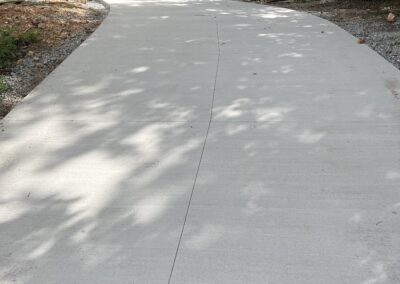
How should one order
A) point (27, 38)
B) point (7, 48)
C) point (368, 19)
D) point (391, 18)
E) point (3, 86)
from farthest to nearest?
point (368, 19) → point (391, 18) → point (27, 38) → point (7, 48) → point (3, 86)

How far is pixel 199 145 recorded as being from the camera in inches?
185

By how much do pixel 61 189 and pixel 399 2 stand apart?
1004cm

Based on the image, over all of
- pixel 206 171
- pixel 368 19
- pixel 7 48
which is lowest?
pixel 206 171

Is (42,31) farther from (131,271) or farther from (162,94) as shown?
(131,271)

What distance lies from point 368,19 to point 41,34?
651 centimetres

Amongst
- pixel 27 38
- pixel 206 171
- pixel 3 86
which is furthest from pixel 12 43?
pixel 206 171

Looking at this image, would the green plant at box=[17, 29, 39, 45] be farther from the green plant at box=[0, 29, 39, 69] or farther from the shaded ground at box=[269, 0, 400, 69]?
the shaded ground at box=[269, 0, 400, 69]

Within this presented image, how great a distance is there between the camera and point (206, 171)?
4.23 m

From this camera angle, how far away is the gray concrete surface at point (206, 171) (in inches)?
124

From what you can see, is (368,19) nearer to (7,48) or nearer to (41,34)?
(41,34)

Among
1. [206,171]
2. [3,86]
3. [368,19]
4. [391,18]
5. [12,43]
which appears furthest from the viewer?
[368,19]

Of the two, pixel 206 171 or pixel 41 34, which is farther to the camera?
pixel 41 34

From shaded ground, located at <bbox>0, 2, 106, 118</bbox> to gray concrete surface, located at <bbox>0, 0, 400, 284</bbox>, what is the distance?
33 cm

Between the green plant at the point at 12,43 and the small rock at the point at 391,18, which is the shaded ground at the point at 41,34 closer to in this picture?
the green plant at the point at 12,43
